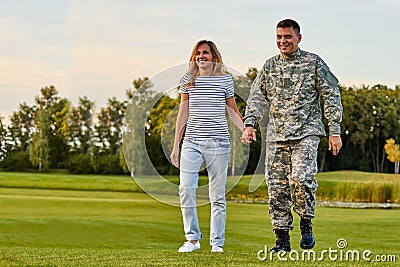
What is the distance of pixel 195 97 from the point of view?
5.01 metres

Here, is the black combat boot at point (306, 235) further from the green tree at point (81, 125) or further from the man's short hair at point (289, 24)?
the green tree at point (81, 125)

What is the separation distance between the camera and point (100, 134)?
71.8 feet

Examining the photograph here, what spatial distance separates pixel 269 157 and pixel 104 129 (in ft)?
57.4

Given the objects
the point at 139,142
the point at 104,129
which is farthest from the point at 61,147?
the point at 139,142

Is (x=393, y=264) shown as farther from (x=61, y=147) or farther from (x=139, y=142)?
(x=61, y=147)

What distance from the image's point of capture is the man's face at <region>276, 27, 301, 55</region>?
190 inches

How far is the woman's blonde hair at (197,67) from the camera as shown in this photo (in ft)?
16.4

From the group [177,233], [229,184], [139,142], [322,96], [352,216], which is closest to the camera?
[322,96]

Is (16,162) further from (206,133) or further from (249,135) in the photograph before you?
(249,135)

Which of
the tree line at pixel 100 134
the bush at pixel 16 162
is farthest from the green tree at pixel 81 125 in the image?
the bush at pixel 16 162

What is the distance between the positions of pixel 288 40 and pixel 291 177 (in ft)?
2.97

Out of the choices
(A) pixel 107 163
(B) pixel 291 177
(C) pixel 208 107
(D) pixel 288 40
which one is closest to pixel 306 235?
(B) pixel 291 177

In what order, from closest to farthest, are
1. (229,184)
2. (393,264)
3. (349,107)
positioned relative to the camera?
(393,264) → (229,184) → (349,107)

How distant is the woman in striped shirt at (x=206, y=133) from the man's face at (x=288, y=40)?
445mm
